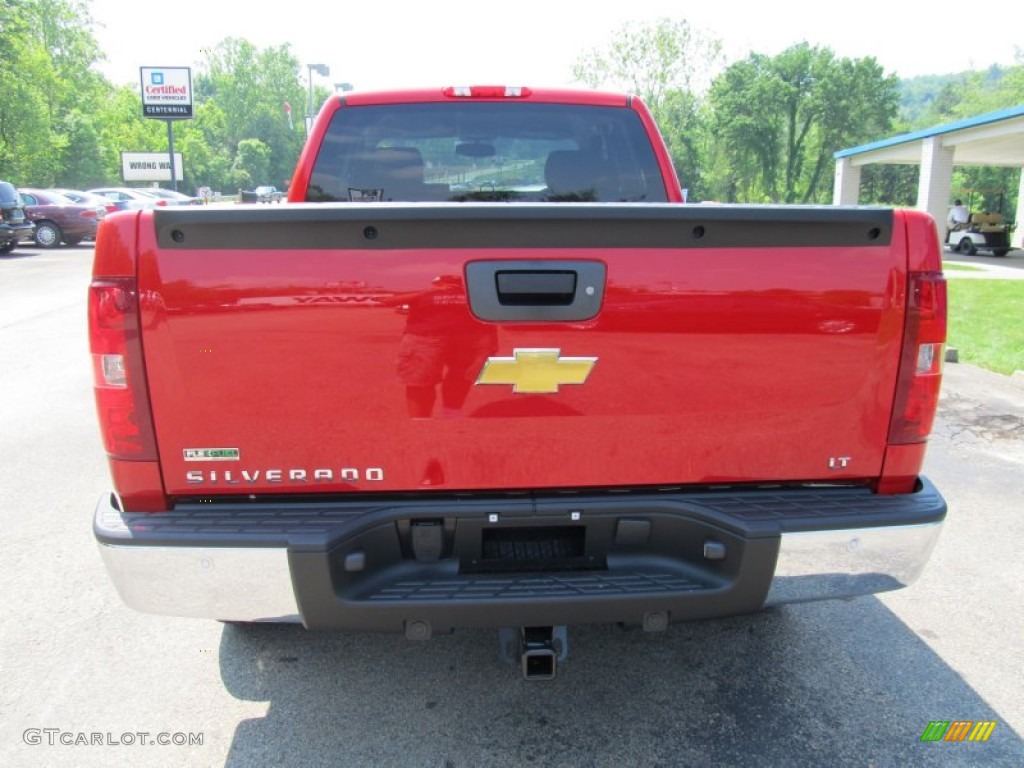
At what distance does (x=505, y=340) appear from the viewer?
221cm

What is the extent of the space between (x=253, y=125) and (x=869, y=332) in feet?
375

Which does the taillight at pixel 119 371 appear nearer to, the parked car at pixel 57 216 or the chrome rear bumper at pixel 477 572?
the chrome rear bumper at pixel 477 572

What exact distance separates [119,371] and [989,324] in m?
12.2

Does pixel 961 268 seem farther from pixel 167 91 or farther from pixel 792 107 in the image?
pixel 792 107

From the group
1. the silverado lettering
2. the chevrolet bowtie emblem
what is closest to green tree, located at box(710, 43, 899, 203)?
the chevrolet bowtie emblem

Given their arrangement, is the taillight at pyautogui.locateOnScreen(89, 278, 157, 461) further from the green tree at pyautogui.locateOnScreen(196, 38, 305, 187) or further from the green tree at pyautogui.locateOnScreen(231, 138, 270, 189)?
the green tree at pyautogui.locateOnScreen(196, 38, 305, 187)

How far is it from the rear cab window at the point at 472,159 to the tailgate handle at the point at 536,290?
1.66 metres

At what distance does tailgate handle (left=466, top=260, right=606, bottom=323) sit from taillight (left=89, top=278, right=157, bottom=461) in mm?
946

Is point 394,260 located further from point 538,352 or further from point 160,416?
point 160,416

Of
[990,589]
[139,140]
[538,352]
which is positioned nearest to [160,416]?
[538,352]

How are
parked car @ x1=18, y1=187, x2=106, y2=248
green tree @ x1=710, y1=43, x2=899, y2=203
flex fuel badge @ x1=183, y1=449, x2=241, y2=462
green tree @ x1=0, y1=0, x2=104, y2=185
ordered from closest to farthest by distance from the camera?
1. flex fuel badge @ x1=183, y1=449, x2=241, y2=462
2. parked car @ x1=18, y1=187, x2=106, y2=248
3. green tree @ x1=0, y1=0, x2=104, y2=185
4. green tree @ x1=710, y1=43, x2=899, y2=203

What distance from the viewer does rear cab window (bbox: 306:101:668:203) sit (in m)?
3.80

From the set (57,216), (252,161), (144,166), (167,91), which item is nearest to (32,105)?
(144,166)

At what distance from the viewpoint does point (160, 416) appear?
2.21m
